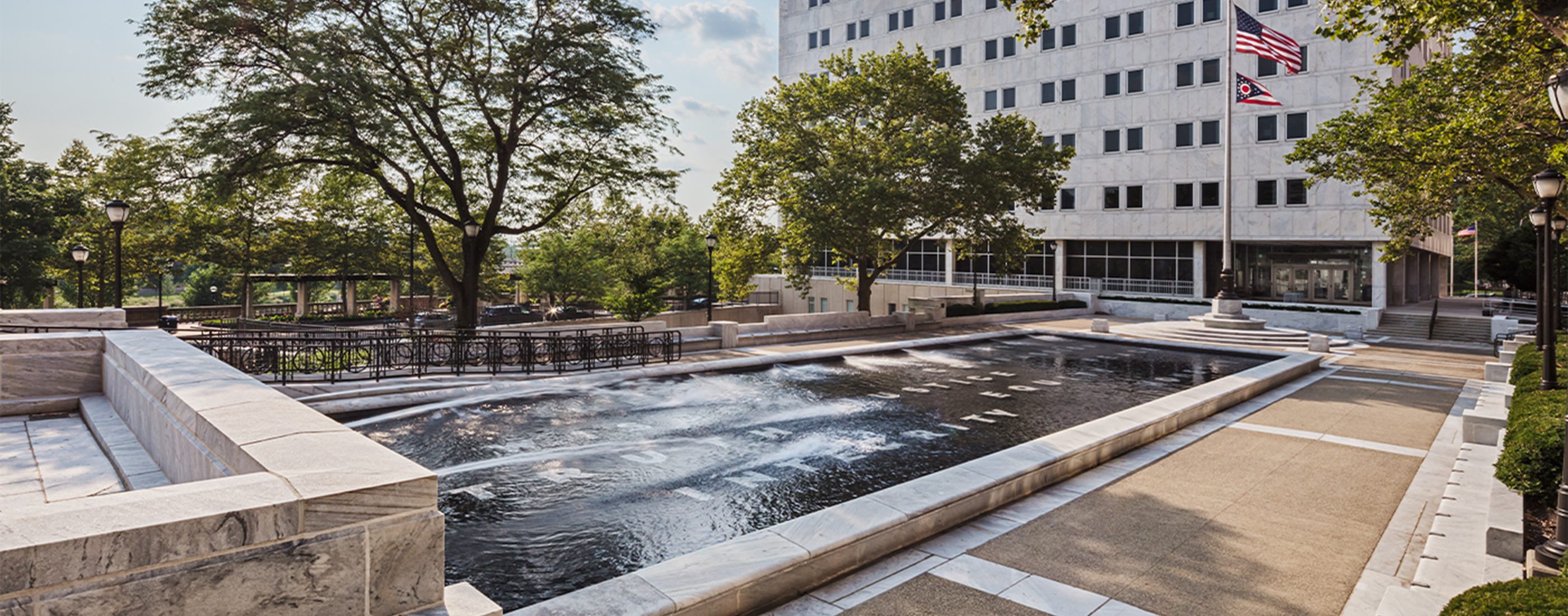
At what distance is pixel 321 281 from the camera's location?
44.1 m

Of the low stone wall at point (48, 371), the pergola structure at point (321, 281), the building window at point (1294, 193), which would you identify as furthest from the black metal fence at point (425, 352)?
the building window at point (1294, 193)

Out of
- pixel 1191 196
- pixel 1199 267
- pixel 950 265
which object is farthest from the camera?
pixel 950 265

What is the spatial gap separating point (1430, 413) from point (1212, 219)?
3322 centimetres

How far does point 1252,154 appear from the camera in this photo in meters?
42.4

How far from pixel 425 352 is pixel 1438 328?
41.8 metres

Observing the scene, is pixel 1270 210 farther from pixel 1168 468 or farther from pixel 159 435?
pixel 159 435

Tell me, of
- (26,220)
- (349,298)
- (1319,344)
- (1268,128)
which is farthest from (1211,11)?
(26,220)

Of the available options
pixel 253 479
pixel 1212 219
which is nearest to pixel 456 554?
pixel 253 479

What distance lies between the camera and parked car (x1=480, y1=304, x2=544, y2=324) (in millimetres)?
43188

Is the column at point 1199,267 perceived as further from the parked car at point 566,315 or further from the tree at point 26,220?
the tree at point 26,220

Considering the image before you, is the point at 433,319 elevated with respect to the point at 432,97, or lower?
lower

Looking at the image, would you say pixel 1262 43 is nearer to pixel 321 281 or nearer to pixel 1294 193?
pixel 1294 193

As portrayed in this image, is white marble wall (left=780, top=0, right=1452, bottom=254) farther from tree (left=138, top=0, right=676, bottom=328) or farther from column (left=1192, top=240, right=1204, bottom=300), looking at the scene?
tree (left=138, top=0, right=676, bottom=328)

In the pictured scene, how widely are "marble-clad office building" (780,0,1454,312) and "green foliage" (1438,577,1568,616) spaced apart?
39.4 metres
